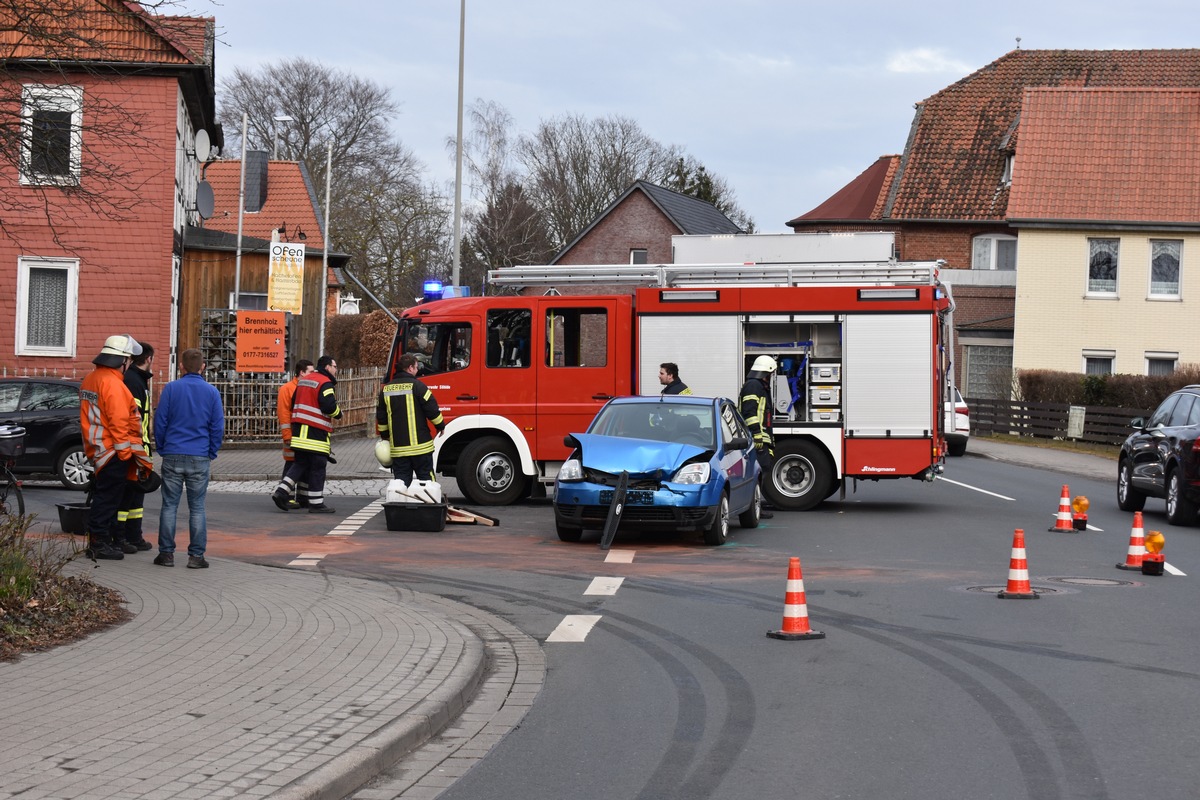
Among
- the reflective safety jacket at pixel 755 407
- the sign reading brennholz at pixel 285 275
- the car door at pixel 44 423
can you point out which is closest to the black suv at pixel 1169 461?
the reflective safety jacket at pixel 755 407

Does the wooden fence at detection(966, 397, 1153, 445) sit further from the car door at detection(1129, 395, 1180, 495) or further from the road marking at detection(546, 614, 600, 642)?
the road marking at detection(546, 614, 600, 642)

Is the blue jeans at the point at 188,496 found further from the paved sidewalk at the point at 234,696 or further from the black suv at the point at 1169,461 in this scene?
the black suv at the point at 1169,461

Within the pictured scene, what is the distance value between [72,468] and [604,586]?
1148 centimetres

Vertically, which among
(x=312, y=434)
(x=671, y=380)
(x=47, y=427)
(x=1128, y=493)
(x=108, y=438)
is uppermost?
(x=671, y=380)

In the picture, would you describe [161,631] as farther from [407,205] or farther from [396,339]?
[407,205]

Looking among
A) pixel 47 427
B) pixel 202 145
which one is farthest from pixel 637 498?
pixel 202 145

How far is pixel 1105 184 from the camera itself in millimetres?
44156

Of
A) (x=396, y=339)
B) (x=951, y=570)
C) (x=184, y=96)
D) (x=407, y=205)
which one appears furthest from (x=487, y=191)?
(x=951, y=570)

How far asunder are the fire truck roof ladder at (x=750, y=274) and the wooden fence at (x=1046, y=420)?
56.3 ft

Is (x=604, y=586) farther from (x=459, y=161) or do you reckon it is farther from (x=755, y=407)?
(x=459, y=161)

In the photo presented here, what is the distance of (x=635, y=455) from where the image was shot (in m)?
14.8

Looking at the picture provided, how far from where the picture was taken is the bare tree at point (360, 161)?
59.8 meters

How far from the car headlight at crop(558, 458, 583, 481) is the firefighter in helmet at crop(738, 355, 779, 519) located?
2.76 meters

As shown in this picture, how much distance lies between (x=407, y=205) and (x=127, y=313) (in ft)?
101
